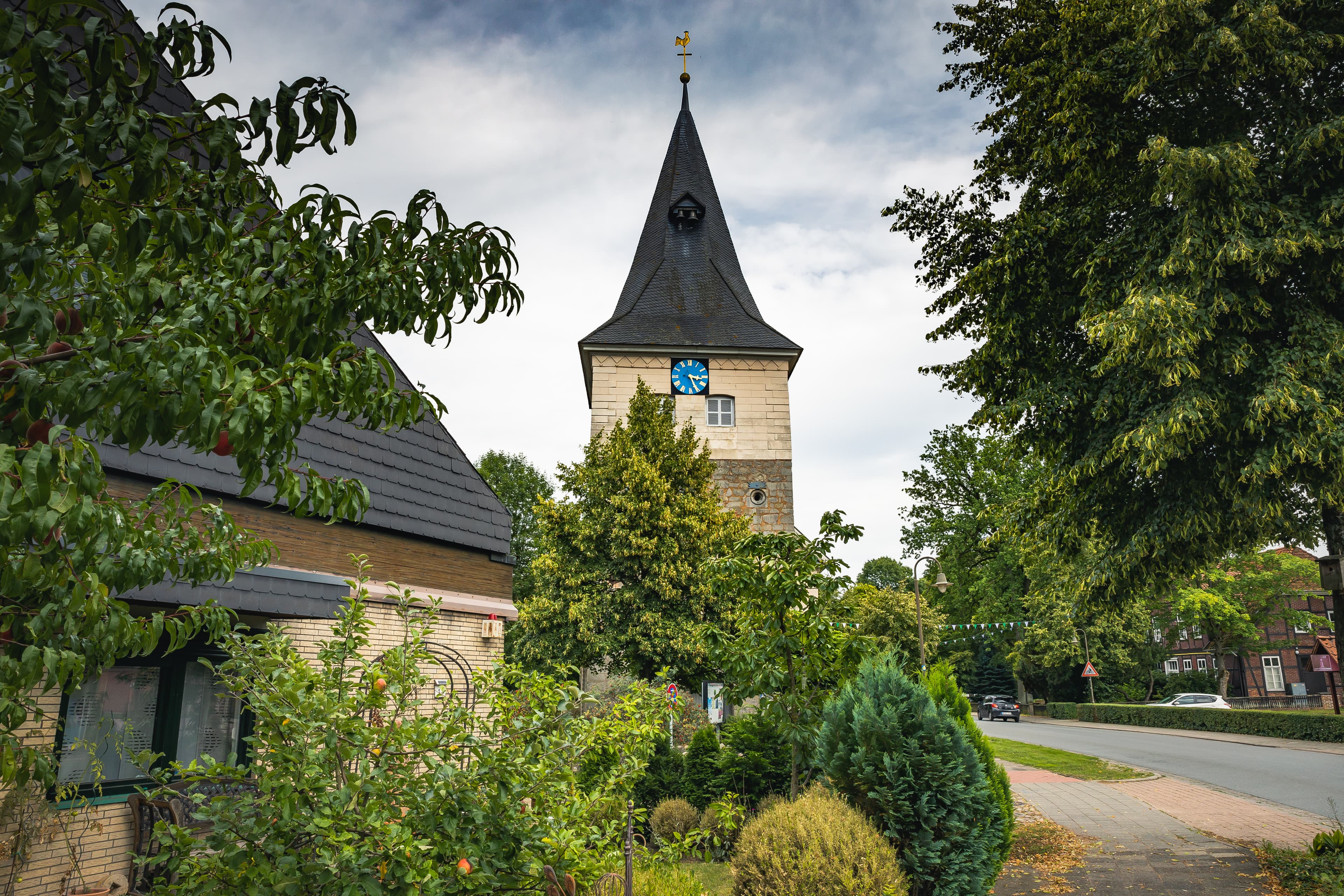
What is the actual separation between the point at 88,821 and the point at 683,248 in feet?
102

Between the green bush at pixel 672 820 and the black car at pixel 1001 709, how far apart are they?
39.3 metres

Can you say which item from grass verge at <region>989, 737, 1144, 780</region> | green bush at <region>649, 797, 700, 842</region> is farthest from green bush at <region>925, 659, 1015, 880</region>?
grass verge at <region>989, 737, 1144, 780</region>

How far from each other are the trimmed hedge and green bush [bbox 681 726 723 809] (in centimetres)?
2347

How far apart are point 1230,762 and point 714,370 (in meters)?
19.8

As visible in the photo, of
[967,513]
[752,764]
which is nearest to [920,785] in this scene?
[752,764]

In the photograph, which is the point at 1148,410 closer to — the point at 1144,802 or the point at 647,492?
the point at 1144,802

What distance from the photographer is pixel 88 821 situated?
637 cm

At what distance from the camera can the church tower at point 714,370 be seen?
1183 inches

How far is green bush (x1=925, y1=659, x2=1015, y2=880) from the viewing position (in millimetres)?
7609

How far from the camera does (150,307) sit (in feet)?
8.26

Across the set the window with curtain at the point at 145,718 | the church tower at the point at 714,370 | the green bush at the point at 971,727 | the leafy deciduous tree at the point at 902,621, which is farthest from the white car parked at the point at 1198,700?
the window with curtain at the point at 145,718

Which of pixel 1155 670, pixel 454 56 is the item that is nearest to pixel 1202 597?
pixel 1155 670

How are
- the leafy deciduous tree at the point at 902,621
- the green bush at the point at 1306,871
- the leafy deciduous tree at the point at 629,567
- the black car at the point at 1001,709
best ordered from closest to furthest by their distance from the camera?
the green bush at the point at 1306,871 → the leafy deciduous tree at the point at 629,567 → the black car at the point at 1001,709 → the leafy deciduous tree at the point at 902,621

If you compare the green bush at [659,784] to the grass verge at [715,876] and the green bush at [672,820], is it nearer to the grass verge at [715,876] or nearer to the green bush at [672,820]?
the green bush at [672,820]
